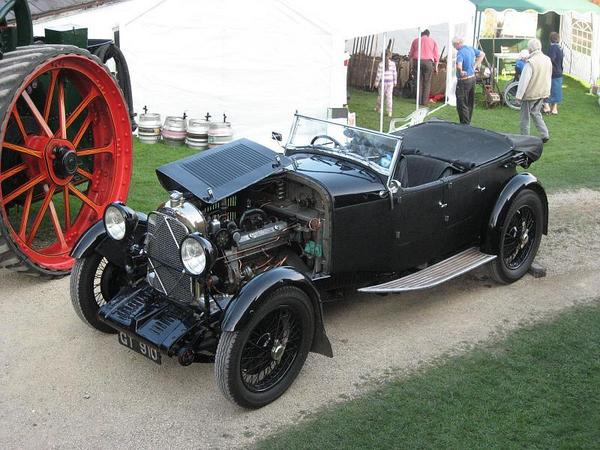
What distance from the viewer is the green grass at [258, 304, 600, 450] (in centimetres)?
436

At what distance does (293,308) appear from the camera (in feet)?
15.5

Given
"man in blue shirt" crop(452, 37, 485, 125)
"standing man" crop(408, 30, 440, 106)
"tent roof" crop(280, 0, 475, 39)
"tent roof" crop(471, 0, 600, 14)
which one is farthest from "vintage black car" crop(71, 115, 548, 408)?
"tent roof" crop(471, 0, 600, 14)

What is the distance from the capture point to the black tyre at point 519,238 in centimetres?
645

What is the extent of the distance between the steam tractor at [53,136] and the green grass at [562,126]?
223 inches

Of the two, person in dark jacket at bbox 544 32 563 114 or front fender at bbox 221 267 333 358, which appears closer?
front fender at bbox 221 267 333 358

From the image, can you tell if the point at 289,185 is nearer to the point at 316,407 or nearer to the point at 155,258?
the point at 155,258

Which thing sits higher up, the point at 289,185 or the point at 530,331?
the point at 289,185

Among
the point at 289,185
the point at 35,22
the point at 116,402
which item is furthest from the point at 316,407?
the point at 35,22

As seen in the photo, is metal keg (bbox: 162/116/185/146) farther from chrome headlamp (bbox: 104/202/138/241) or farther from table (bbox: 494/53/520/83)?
table (bbox: 494/53/520/83)

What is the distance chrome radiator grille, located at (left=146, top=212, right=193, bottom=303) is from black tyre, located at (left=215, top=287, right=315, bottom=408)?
0.59 meters

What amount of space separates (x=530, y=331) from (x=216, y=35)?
6.87 metres

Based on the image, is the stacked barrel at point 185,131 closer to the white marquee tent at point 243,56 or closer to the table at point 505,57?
the white marquee tent at point 243,56

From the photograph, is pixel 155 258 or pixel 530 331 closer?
pixel 155 258

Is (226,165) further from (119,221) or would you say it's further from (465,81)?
(465,81)
